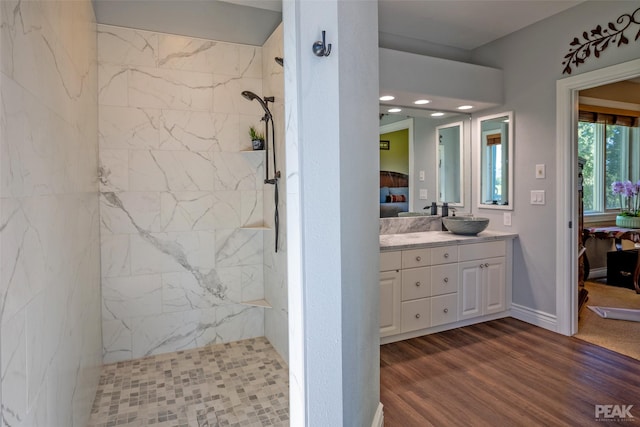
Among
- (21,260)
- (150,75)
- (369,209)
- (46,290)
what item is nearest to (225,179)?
(150,75)

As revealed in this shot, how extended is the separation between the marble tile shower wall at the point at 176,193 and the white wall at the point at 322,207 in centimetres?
182

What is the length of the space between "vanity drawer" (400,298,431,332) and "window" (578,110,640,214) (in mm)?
3770

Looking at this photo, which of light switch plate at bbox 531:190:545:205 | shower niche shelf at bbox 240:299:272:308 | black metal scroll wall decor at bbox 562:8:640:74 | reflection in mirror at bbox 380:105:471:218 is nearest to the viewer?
black metal scroll wall decor at bbox 562:8:640:74

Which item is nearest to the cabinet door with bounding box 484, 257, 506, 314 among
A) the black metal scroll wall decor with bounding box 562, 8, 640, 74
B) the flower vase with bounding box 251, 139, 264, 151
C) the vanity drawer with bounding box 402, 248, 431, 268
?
the vanity drawer with bounding box 402, 248, 431, 268

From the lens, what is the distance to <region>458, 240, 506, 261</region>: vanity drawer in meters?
3.40

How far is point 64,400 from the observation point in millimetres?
1571

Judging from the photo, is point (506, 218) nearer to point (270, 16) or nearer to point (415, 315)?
point (415, 315)

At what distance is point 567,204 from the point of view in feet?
10.4

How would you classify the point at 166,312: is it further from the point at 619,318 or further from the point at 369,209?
the point at 619,318

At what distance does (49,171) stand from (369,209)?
1.34m

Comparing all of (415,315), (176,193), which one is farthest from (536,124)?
(176,193)

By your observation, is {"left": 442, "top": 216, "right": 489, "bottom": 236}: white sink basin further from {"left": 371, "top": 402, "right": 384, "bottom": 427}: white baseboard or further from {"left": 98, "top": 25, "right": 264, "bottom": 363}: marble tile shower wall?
{"left": 371, "top": 402, "right": 384, "bottom": 427}: white baseboard

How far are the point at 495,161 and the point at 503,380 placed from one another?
215 cm

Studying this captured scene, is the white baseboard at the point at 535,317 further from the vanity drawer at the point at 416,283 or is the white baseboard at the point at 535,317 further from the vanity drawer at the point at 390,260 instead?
the vanity drawer at the point at 390,260
